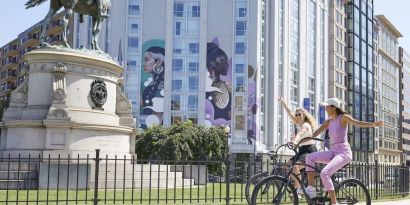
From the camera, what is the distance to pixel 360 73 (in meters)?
106

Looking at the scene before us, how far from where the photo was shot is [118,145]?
2036 cm

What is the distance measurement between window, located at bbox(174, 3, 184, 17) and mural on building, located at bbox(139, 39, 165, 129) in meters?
4.40

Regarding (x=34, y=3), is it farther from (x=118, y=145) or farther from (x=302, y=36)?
(x=302, y=36)

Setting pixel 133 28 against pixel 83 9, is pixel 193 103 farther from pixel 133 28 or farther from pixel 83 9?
pixel 83 9

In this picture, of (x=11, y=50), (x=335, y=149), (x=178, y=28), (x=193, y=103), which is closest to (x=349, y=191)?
(x=335, y=149)

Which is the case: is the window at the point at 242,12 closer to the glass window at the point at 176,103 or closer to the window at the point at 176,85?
the window at the point at 176,85

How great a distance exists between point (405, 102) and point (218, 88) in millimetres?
91967

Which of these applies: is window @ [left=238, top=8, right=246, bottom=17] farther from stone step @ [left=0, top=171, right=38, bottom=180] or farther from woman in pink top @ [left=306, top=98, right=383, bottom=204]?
woman in pink top @ [left=306, top=98, right=383, bottom=204]

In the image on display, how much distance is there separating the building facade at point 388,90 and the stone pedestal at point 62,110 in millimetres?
106909

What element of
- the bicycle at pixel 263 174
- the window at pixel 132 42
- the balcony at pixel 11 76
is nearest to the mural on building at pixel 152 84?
Answer: the window at pixel 132 42

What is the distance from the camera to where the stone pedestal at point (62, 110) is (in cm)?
1872

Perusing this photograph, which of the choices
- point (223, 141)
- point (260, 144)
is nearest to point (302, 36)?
point (260, 144)

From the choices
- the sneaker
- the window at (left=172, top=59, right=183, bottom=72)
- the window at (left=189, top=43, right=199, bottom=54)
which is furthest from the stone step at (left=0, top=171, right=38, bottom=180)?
the window at (left=189, top=43, right=199, bottom=54)

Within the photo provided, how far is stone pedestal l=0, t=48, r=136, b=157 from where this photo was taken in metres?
18.7
